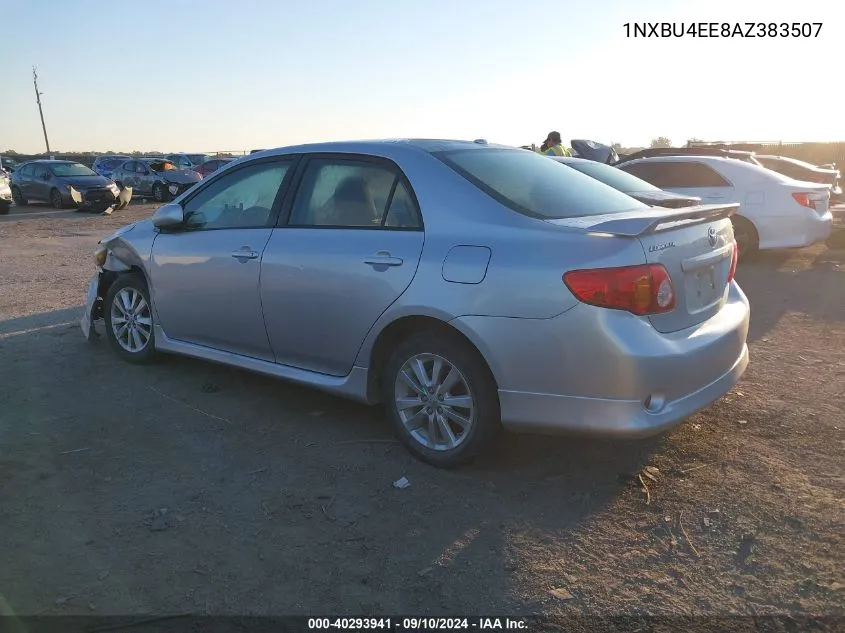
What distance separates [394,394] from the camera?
13.0 ft

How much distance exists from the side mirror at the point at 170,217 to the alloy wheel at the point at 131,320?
2.38 feet

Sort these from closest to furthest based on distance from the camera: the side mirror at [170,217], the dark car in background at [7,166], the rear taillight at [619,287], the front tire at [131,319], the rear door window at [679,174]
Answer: the rear taillight at [619,287], the side mirror at [170,217], the front tire at [131,319], the rear door window at [679,174], the dark car in background at [7,166]

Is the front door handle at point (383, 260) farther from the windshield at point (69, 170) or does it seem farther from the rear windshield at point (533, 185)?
the windshield at point (69, 170)

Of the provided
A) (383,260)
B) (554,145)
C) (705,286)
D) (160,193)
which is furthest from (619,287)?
(160,193)

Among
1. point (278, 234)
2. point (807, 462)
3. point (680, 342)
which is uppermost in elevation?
point (278, 234)

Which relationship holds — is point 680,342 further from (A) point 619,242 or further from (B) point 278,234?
(B) point 278,234

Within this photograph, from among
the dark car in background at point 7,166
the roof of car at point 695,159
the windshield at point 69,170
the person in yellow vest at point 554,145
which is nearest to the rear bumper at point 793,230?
the roof of car at point 695,159

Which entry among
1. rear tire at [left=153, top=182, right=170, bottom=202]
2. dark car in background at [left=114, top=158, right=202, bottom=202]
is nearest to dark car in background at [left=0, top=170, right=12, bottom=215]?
dark car in background at [left=114, top=158, right=202, bottom=202]

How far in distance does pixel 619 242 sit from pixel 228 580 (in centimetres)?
218

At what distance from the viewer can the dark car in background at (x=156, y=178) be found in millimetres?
26781

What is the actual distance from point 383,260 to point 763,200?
796 cm

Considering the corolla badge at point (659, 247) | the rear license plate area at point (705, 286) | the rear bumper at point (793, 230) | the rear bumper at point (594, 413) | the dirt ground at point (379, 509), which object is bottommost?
the dirt ground at point (379, 509)

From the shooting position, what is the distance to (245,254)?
4.55m

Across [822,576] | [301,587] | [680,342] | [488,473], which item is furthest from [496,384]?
[822,576]
